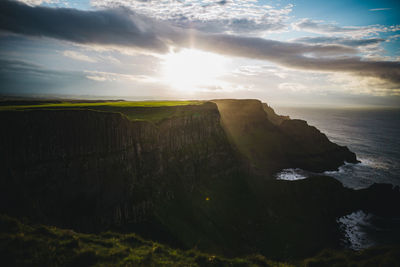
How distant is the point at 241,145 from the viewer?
274ft

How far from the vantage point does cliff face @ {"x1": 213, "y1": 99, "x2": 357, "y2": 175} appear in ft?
261

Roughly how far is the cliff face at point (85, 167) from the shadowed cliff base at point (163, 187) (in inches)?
3.9

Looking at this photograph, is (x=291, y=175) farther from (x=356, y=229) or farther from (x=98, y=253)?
(x=98, y=253)

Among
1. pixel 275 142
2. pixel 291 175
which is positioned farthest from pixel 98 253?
pixel 275 142

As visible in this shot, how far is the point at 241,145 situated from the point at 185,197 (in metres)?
50.8

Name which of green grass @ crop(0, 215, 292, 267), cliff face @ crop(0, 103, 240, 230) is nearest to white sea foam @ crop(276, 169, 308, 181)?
cliff face @ crop(0, 103, 240, 230)

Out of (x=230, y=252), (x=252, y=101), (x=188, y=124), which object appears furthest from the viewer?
(x=252, y=101)

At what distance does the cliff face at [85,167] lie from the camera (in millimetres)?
20594

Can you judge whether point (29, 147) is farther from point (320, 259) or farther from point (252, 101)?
point (252, 101)

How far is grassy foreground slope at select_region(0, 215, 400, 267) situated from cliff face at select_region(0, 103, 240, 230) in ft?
27.9

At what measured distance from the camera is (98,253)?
1290 centimetres

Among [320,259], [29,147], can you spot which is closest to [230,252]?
[320,259]

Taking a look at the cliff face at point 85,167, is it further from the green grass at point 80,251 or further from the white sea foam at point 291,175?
the white sea foam at point 291,175

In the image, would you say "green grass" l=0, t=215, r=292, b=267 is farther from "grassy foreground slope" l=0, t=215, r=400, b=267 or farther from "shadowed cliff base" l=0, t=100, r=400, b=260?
"shadowed cliff base" l=0, t=100, r=400, b=260
